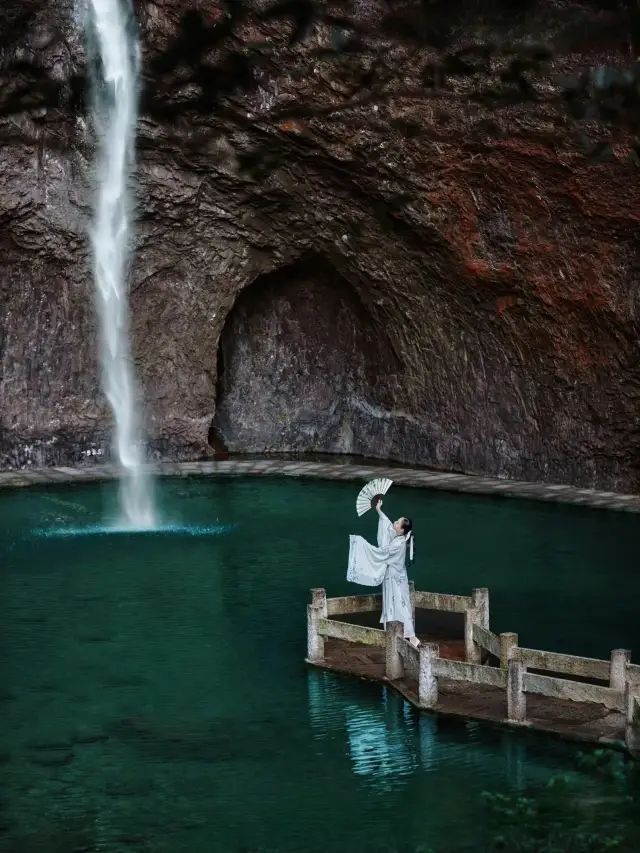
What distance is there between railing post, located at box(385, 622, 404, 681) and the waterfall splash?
980 centimetres

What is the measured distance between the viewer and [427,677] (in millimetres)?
→ 13906

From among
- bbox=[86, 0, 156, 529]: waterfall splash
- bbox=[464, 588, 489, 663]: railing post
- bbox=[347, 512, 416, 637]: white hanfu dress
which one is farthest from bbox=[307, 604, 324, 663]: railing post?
bbox=[86, 0, 156, 529]: waterfall splash

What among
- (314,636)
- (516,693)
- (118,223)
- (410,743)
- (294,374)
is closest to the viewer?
(410,743)

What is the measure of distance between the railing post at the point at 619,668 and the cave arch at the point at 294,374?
18.3 m

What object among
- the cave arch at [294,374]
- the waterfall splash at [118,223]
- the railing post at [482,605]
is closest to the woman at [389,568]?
the railing post at [482,605]

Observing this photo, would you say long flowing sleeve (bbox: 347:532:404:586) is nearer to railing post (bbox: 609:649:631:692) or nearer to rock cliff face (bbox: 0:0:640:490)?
railing post (bbox: 609:649:631:692)

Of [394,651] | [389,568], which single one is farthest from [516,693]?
[389,568]

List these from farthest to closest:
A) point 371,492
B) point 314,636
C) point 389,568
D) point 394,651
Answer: point 371,492
point 314,636
point 389,568
point 394,651

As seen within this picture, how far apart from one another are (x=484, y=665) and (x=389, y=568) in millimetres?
2029

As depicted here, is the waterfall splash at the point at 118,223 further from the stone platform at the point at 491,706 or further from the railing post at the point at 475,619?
the railing post at the point at 475,619

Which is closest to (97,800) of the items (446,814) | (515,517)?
(446,814)

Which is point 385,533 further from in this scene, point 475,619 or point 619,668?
point 619,668

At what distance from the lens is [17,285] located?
94.4 ft

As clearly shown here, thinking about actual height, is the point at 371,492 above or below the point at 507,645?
above
